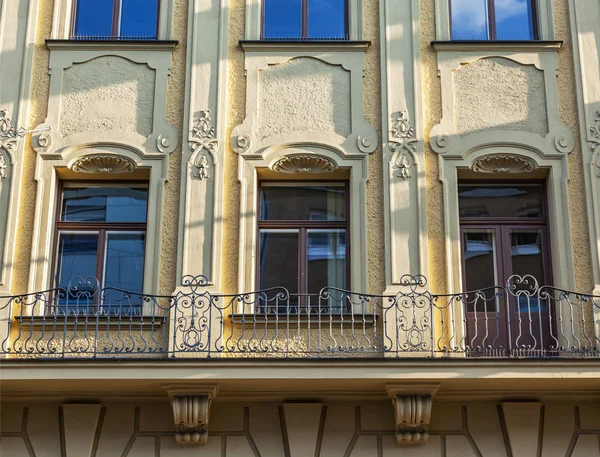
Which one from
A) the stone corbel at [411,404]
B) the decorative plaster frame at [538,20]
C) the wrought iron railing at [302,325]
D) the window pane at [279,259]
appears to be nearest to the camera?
the stone corbel at [411,404]

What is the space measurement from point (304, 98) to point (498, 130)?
2.32 m

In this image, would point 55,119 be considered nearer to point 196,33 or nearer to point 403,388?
point 196,33

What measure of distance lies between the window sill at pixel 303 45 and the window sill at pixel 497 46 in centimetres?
93

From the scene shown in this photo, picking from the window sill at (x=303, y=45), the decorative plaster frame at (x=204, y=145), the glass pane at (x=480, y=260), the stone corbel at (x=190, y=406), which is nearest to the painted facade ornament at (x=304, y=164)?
the decorative plaster frame at (x=204, y=145)

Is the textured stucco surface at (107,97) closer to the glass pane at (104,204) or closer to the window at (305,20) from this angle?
the glass pane at (104,204)

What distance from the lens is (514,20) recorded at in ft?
45.4

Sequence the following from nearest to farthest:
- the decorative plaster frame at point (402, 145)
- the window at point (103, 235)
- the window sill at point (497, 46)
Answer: the decorative plaster frame at point (402, 145), the window at point (103, 235), the window sill at point (497, 46)

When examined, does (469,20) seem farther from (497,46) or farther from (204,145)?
(204,145)

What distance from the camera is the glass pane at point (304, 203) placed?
42.9 ft

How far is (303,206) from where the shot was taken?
1315 cm

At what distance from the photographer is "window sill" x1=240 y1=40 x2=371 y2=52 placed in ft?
43.9

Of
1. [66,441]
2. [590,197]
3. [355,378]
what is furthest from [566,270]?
[66,441]

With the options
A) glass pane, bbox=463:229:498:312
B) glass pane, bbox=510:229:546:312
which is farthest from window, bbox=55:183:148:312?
glass pane, bbox=510:229:546:312

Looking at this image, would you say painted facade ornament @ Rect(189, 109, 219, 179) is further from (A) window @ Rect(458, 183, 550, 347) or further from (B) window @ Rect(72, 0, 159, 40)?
(A) window @ Rect(458, 183, 550, 347)
